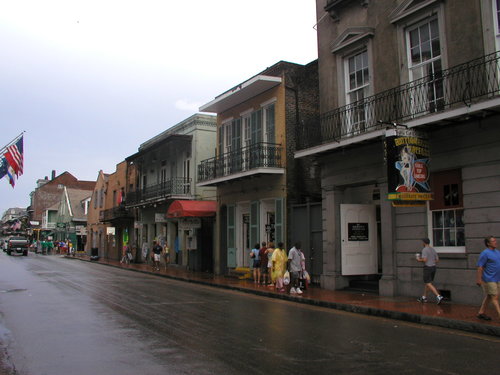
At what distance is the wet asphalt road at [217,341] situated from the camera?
6.05 meters

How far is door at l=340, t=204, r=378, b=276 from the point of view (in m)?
15.4

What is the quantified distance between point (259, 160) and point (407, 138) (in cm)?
833

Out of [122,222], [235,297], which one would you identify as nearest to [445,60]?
[235,297]

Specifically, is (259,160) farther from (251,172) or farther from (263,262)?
(263,262)

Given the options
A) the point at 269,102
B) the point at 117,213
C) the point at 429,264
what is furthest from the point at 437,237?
the point at 117,213

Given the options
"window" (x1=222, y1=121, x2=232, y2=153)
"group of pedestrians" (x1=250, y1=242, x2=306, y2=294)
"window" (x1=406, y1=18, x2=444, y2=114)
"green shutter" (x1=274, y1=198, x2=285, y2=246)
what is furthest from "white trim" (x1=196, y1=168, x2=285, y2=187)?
"window" (x1=406, y1=18, x2=444, y2=114)

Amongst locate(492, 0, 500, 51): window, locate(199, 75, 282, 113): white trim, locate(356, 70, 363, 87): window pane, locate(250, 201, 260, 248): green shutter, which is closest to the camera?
locate(492, 0, 500, 51): window

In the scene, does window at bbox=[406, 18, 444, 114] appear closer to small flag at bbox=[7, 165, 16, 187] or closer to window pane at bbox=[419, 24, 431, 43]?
window pane at bbox=[419, 24, 431, 43]

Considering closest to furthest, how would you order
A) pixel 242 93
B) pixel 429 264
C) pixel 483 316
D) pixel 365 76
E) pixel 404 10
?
pixel 483 316 → pixel 429 264 → pixel 404 10 → pixel 365 76 → pixel 242 93

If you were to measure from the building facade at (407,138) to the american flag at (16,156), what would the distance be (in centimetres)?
1450

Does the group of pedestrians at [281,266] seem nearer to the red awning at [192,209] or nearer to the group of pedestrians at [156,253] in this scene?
the red awning at [192,209]

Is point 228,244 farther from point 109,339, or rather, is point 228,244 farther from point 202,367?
point 202,367

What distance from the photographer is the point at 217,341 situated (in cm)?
748

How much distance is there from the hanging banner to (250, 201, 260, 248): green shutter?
29.9 feet
